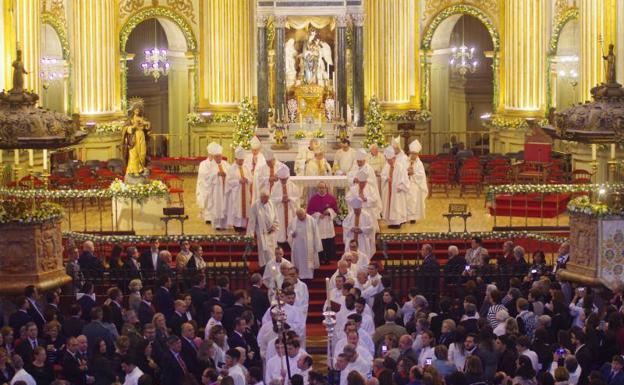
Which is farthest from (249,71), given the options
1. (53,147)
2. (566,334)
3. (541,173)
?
(566,334)

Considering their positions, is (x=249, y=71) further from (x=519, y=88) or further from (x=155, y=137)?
(x=519, y=88)

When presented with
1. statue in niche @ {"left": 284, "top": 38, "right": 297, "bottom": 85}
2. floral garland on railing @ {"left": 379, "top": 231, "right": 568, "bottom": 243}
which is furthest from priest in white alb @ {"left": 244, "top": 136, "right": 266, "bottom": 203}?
statue in niche @ {"left": 284, "top": 38, "right": 297, "bottom": 85}

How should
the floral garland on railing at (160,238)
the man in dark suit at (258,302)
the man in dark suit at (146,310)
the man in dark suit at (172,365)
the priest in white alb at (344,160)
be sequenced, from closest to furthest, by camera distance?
the man in dark suit at (172,365)
the man in dark suit at (146,310)
the man in dark suit at (258,302)
the floral garland on railing at (160,238)
the priest in white alb at (344,160)

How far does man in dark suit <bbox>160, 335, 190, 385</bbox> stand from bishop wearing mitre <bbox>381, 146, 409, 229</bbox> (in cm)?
1249

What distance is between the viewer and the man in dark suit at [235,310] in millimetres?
20000

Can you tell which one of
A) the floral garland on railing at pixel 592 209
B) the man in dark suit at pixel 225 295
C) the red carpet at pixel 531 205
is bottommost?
the man in dark suit at pixel 225 295

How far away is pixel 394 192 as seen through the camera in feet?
97.1

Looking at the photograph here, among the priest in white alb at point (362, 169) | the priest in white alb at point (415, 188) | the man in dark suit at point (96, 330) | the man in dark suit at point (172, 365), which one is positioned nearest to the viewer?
the man in dark suit at point (172, 365)

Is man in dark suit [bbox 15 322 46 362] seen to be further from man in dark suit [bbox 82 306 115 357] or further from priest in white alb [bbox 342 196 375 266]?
priest in white alb [bbox 342 196 375 266]

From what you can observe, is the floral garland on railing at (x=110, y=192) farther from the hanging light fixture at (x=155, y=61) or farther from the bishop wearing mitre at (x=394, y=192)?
the hanging light fixture at (x=155, y=61)

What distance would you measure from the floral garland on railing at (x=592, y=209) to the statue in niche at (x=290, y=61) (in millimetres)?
13587

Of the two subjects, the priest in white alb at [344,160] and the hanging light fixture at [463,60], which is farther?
the hanging light fixture at [463,60]

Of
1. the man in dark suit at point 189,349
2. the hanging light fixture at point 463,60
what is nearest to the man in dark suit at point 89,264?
the man in dark suit at point 189,349

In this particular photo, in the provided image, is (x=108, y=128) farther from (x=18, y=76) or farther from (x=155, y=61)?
(x=18, y=76)
